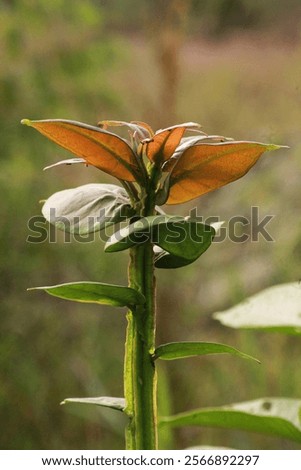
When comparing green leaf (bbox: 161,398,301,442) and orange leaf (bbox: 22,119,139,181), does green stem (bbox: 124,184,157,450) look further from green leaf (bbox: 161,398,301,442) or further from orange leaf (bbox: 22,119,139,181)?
green leaf (bbox: 161,398,301,442)

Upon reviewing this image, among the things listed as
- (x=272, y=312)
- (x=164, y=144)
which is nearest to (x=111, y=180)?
(x=272, y=312)

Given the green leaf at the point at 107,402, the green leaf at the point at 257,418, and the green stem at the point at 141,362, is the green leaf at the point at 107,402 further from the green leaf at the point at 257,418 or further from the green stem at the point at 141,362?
the green leaf at the point at 257,418

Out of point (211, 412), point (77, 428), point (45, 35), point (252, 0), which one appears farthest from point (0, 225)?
point (211, 412)

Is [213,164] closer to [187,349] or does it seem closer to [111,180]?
[187,349]

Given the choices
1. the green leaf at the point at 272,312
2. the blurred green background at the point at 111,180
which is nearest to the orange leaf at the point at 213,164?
the green leaf at the point at 272,312
